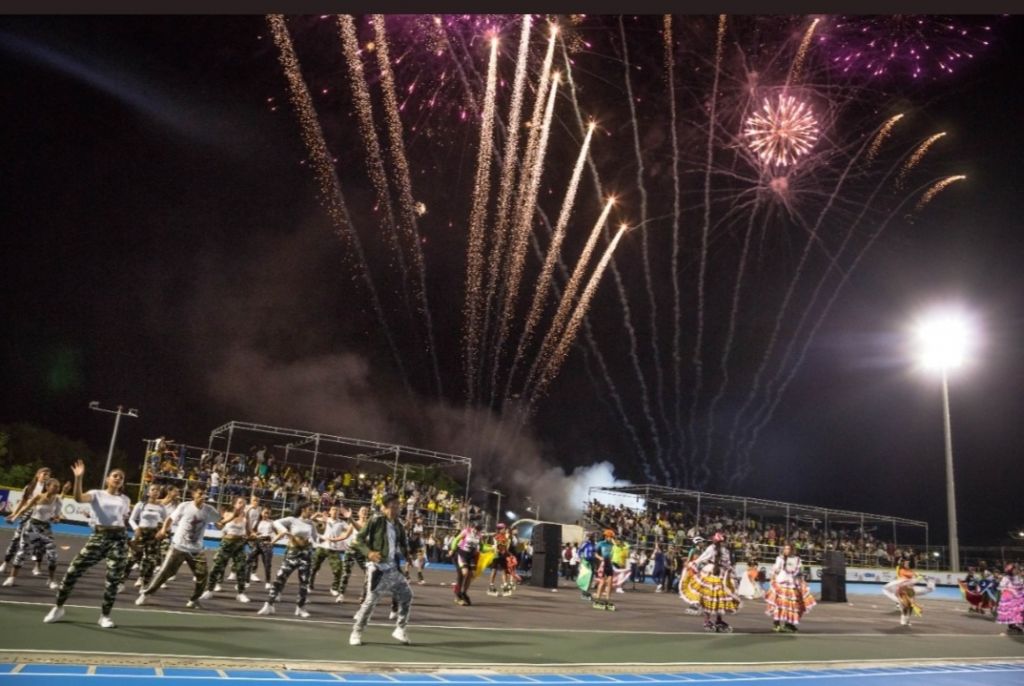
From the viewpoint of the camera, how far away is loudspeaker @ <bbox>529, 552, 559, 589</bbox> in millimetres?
24953

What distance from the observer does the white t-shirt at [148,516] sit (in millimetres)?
11211

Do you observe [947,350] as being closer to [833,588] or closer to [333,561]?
[833,588]

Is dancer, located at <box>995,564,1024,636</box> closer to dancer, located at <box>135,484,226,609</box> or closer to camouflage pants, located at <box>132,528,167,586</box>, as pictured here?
dancer, located at <box>135,484,226,609</box>

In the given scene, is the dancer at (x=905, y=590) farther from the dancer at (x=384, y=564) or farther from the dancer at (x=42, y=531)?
the dancer at (x=42, y=531)

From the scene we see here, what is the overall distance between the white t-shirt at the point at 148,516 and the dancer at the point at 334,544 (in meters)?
3.55

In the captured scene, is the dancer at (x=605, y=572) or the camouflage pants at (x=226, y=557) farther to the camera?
the dancer at (x=605, y=572)

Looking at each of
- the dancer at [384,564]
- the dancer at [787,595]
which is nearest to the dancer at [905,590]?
the dancer at [787,595]

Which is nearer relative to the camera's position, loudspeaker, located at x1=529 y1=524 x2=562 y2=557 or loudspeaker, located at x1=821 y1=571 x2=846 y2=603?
loudspeaker, located at x1=529 y1=524 x2=562 y2=557

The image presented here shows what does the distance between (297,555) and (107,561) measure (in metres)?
3.49

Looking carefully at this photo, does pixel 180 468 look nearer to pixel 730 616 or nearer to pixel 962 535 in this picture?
pixel 730 616

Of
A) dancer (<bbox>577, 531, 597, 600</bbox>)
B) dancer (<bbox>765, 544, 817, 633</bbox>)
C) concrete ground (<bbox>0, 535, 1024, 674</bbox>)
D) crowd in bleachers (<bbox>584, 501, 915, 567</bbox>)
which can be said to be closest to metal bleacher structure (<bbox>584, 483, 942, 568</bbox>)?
crowd in bleachers (<bbox>584, 501, 915, 567</bbox>)

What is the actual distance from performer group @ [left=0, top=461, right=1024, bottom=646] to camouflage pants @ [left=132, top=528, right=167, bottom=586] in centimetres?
2

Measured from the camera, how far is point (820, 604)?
25.9 meters

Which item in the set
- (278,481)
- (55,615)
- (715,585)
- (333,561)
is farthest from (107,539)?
(278,481)
